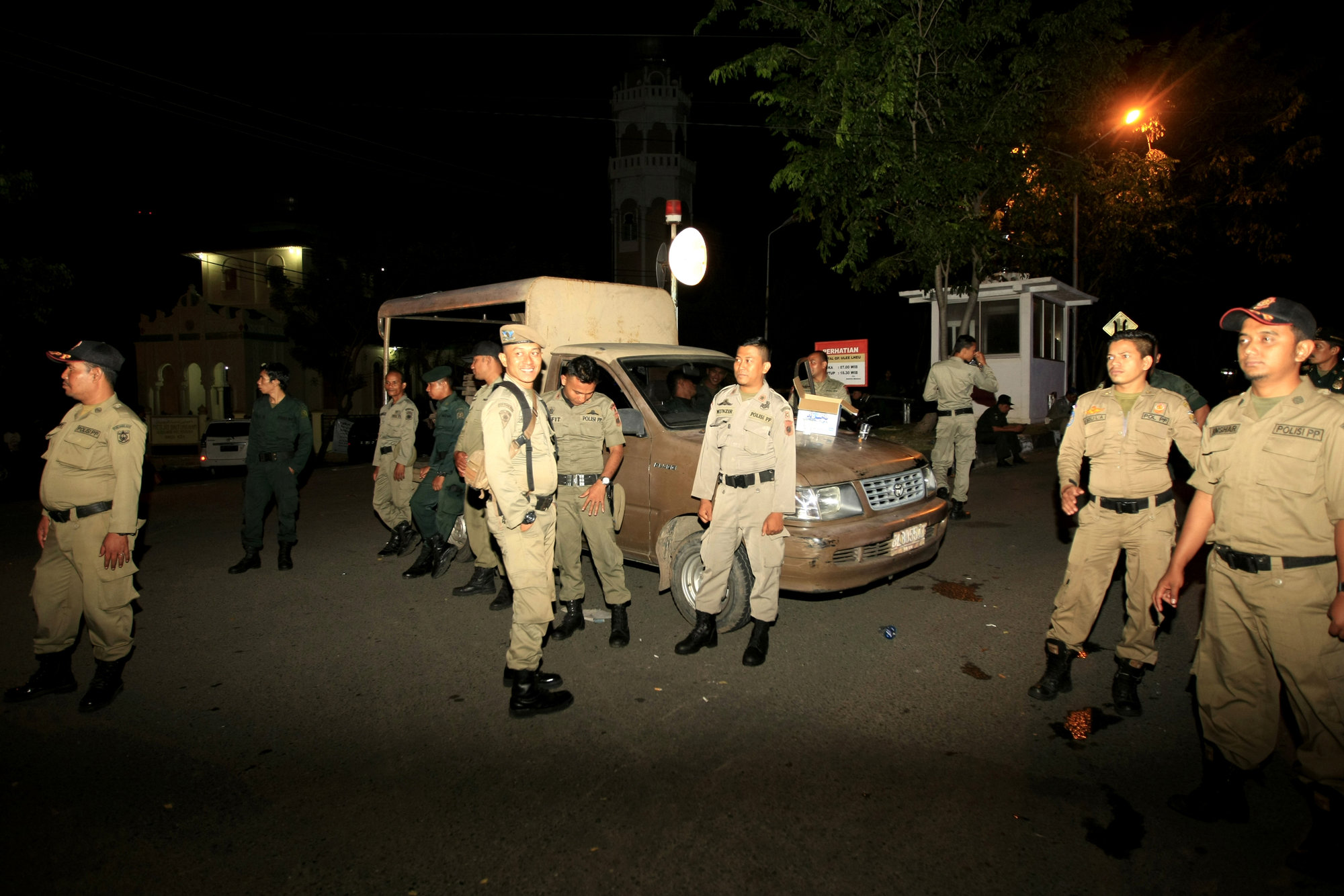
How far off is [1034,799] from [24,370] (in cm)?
3978

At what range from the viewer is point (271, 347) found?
119 ft

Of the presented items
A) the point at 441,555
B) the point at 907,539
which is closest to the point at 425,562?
the point at 441,555

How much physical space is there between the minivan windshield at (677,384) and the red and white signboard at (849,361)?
9306 millimetres

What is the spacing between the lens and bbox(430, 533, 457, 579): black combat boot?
284 inches

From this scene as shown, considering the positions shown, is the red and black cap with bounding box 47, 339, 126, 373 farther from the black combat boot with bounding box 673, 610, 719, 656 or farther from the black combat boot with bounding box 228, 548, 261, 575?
the black combat boot with bounding box 673, 610, 719, 656

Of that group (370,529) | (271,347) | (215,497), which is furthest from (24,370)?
(370,529)

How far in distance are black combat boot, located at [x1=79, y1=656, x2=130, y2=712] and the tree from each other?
1049cm

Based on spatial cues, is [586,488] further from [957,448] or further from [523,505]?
[957,448]

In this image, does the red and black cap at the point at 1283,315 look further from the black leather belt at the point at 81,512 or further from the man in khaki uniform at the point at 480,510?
the black leather belt at the point at 81,512

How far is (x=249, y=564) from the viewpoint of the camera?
7.43m

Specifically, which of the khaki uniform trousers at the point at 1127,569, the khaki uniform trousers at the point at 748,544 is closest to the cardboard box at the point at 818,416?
the khaki uniform trousers at the point at 748,544

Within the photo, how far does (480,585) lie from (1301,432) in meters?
5.61

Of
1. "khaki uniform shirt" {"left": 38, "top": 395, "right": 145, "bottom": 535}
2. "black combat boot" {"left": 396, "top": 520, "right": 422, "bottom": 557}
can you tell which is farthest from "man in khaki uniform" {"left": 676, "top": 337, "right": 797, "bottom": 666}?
"black combat boot" {"left": 396, "top": 520, "right": 422, "bottom": 557}

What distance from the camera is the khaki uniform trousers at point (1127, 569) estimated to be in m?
4.00
